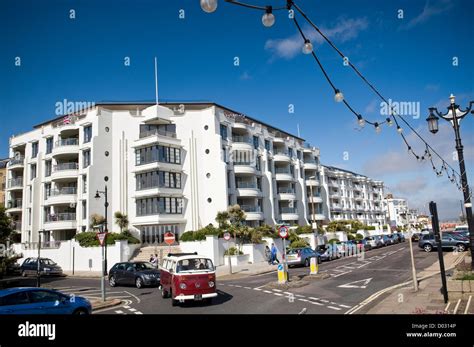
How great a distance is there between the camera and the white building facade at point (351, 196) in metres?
72.9

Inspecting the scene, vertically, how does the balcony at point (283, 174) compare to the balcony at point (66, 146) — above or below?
below

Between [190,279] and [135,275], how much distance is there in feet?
28.1

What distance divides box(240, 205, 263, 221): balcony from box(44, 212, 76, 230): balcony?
60.5 ft

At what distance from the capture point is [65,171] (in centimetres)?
3966

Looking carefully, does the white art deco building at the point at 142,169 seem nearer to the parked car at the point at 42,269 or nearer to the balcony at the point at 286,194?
the balcony at the point at 286,194

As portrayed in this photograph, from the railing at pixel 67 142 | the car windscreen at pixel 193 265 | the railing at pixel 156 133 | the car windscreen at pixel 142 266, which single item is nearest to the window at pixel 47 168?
the railing at pixel 67 142

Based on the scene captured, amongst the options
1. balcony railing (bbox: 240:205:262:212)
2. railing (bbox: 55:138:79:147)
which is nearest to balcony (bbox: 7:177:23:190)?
railing (bbox: 55:138:79:147)

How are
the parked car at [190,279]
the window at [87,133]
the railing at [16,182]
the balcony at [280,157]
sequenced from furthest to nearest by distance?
1. the balcony at [280,157]
2. the railing at [16,182]
3. the window at [87,133]
4. the parked car at [190,279]

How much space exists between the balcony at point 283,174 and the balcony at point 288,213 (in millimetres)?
4209

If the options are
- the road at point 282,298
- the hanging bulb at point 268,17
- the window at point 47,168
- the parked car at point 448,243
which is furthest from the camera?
the window at point 47,168

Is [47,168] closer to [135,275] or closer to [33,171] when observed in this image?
[33,171]
